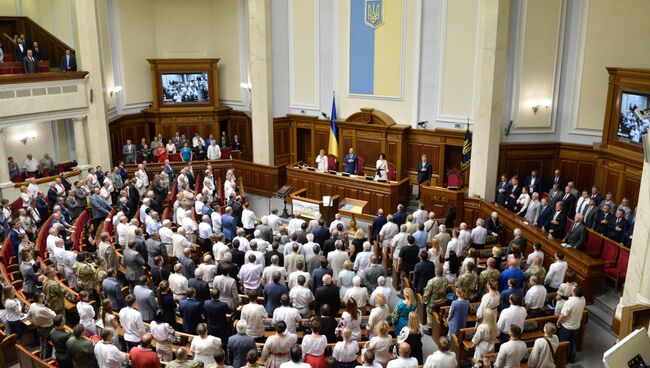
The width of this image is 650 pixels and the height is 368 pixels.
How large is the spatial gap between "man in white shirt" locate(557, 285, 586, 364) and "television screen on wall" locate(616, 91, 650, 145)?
6347mm

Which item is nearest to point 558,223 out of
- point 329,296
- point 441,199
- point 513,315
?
point 441,199

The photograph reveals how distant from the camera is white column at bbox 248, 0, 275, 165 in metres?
18.3

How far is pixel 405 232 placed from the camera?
11.0 m

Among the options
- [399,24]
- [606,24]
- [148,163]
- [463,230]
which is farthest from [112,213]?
[606,24]

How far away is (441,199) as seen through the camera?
1473 cm

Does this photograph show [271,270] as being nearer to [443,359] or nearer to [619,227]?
[443,359]

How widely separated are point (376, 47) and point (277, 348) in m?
12.9

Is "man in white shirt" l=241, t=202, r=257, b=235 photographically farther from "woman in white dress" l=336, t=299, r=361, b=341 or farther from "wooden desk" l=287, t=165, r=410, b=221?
"woman in white dress" l=336, t=299, r=361, b=341

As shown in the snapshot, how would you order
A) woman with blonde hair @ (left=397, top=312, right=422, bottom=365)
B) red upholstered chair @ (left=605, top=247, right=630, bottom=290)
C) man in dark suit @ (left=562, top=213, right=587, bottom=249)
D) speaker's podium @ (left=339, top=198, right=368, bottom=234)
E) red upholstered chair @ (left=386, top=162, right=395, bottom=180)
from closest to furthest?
woman with blonde hair @ (left=397, top=312, right=422, bottom=365), red upholstered chair @ (left=605, top=247, right=630, bottom=290), man in dark suit @ (left=562, top=213, right=587, bottom=249), speaker's podium @ (left=339, top=198, right=368, bottom=234), red upholstered chair @ (left=386, top=162, right=395, bottom=180)

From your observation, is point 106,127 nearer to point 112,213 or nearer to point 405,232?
point 112,213

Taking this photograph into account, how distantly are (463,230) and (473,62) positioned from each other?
7071 millimetres

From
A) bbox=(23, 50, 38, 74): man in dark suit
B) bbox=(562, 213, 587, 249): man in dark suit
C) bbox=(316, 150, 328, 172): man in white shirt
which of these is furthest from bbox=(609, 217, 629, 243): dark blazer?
bbox=(23, 50, 38, 74): man in dark suit

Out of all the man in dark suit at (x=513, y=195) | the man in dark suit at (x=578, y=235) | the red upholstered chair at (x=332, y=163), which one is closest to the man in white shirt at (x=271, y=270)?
the man in dark suit at (x=578, y=235)

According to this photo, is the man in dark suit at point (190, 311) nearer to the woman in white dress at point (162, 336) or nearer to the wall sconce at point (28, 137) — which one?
the woman in white dress at point (162, 336)
